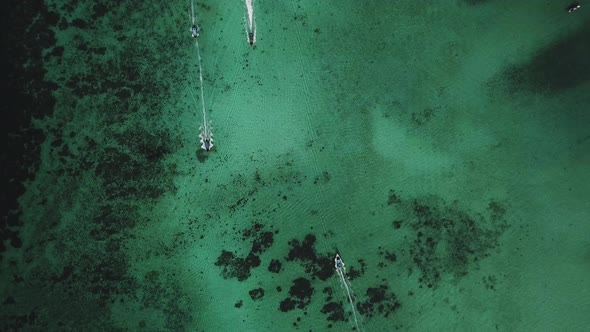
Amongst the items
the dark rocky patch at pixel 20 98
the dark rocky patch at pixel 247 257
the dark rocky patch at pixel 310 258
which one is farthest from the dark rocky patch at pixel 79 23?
the dark rocky patch at pixel 310 258

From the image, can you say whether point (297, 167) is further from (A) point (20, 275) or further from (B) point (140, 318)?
(A) point (20, 275)

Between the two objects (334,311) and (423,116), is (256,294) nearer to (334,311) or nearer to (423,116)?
(334,311)

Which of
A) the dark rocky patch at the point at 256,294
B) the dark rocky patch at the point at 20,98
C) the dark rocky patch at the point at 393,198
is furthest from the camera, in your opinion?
the dark rocky patch at the point at 393,198

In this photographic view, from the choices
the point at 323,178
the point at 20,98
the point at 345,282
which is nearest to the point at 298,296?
the point at 345,282

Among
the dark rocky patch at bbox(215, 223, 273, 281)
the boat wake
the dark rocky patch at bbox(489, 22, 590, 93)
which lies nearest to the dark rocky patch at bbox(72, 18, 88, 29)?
the boat wake

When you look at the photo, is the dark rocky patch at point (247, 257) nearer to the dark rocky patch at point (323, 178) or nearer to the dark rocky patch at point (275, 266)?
the dark rocky patch at point (275, 266)

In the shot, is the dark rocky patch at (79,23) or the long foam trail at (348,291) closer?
the dark rocky patch at (79,23)

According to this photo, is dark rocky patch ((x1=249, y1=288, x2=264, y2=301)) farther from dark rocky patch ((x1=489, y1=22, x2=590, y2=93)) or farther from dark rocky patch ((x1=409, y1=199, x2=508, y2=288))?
dark rocky patch ((x1=489, y1=22, x2=590, y2=93))
